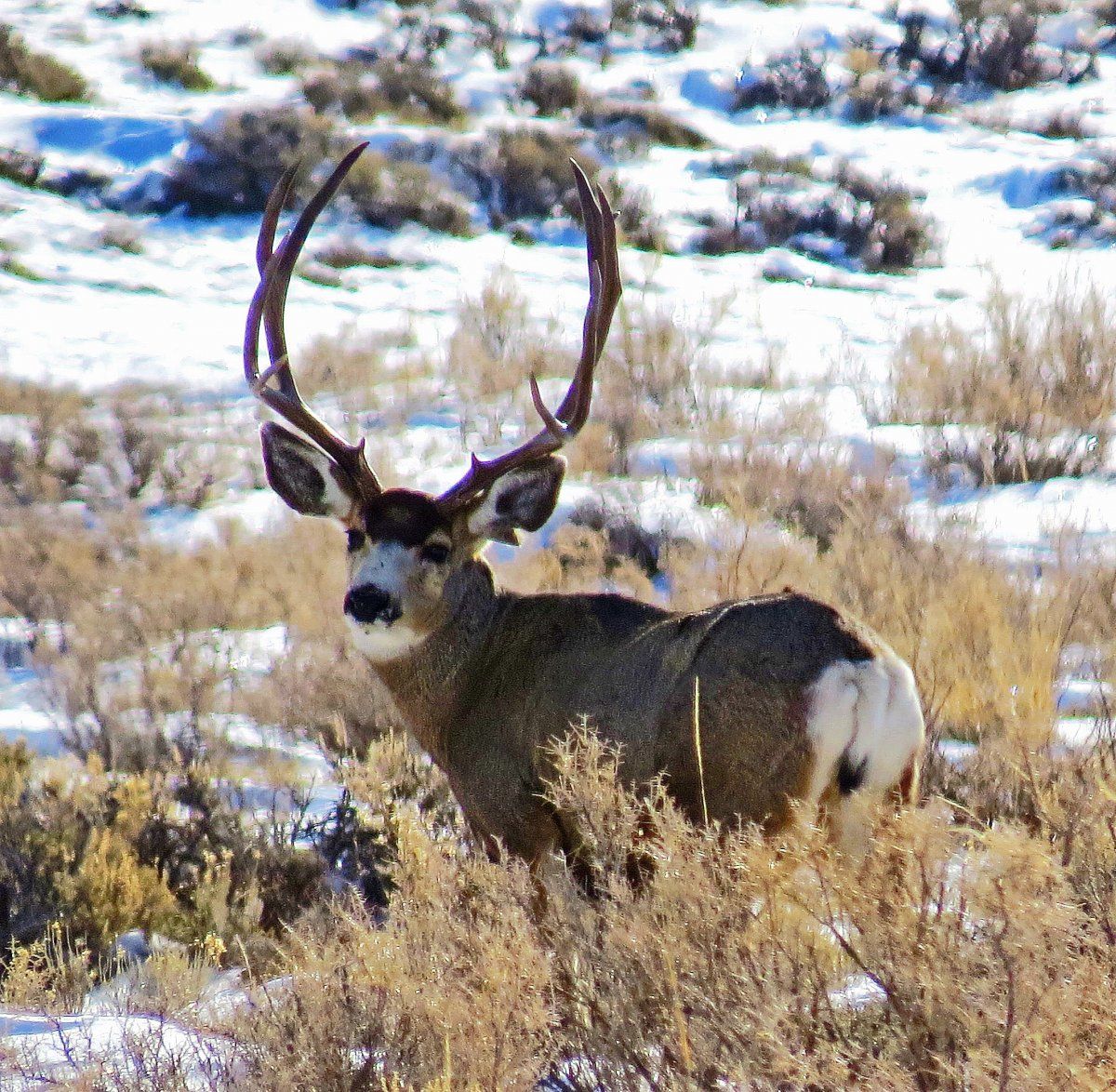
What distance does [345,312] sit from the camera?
51.1 ft

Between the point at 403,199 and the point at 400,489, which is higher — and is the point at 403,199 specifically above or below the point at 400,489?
below

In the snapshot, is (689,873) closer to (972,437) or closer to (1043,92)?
(972,437)

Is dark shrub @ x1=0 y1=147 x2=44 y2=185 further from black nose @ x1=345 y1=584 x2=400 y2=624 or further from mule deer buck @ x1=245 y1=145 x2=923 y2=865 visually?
black nose @ x1=345 y1=584 x2=400 y2=624

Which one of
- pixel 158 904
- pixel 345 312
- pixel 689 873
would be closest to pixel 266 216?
pixel 158 904

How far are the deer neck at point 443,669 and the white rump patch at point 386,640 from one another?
0.02m

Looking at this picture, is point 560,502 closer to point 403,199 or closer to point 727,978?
point 727,978

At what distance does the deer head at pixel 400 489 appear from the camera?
5457 mm

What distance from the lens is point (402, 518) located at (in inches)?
217

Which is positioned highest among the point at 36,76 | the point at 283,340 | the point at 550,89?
the point at 283,340

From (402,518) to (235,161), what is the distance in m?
14.2

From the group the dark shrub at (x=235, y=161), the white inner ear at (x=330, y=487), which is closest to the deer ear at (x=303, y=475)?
the white inner ear at (x=330, y=487)

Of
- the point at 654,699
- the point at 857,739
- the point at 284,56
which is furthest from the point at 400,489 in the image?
the point at 284,56

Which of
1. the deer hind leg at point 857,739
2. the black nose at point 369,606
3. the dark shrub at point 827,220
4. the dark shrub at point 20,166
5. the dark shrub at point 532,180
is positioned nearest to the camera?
the deer hind leg at point 857,739

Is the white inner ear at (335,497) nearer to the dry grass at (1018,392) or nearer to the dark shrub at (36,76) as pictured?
the dry grass at (1018,392)
